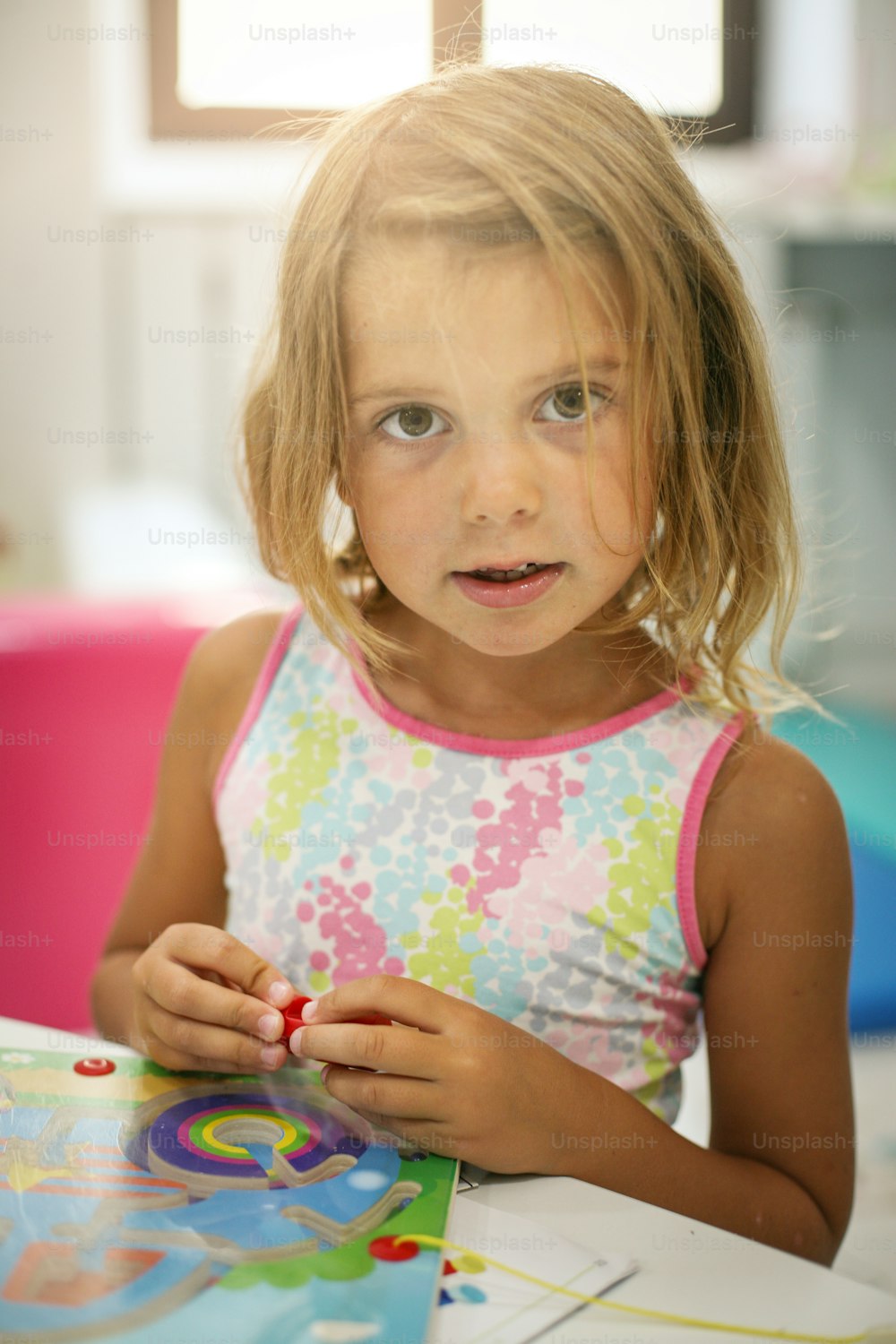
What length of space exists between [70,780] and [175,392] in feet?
4.59

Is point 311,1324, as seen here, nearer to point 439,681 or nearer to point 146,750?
point 439,681

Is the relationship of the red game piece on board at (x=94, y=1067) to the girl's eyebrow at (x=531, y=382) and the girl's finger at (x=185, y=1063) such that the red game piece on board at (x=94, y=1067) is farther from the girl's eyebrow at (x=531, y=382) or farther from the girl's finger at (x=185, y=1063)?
the girl's eyebrow at (x=531, y=382)

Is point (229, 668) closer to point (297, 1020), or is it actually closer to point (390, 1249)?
point (297, 1020)

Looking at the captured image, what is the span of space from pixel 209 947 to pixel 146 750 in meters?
0.51

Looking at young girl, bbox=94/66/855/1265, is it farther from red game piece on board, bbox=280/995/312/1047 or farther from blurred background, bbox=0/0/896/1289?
blurred background, bbox=0/0/896/1289

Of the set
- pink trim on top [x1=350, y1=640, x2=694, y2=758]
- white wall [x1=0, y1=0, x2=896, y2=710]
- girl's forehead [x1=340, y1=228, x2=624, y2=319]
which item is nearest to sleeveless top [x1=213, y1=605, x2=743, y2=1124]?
pink trim on top [x1=350, y1=640, x2=694, y2=758]

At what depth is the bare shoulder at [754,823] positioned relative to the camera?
59cm

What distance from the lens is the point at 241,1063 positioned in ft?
1.66

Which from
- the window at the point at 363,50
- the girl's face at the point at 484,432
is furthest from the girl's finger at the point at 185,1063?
the window at the point at 363,50

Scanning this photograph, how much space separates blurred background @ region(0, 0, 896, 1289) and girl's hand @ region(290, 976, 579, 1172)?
0.58m

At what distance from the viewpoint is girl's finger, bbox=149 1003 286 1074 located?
0.50 metres

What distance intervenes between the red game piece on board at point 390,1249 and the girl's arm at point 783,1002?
0.22 m

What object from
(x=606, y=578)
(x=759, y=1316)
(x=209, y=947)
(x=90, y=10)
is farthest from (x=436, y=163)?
(x=90, y=10)

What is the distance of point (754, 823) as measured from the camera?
60cm
